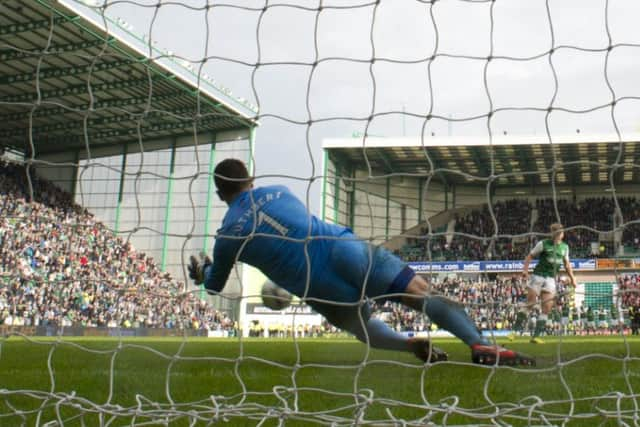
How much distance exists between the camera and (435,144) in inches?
1080

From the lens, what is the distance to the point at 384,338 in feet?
13.0

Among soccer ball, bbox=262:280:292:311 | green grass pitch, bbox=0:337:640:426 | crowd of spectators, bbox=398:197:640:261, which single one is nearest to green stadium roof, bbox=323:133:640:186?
crowd of spectators, bbox=398:197:640:261

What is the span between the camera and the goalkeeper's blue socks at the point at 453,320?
140 inches

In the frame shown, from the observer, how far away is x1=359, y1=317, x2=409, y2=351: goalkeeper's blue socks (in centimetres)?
385

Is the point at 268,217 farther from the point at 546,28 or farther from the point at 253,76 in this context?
the point at 546,28

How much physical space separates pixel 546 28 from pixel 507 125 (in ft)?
2.13

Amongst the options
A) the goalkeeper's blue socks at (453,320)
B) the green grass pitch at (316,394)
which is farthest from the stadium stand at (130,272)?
the goalkeeper's blue socks at (453,320)

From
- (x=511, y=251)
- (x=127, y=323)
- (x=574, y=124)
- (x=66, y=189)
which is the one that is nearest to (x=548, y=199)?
(x=511, y=251)

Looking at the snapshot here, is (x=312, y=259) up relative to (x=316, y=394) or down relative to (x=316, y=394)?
up

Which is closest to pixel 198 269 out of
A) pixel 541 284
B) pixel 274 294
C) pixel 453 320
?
pixel 274 294

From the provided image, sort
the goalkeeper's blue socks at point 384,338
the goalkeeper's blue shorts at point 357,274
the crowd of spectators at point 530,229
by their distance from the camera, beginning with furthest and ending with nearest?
the crowd of spectators at point 530,229 → the goalkeeper's blue socks at point 384,338 → the goalkeeper's blue shorts at point 357,274

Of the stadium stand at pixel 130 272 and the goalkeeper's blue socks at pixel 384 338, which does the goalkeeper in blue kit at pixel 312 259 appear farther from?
the stadium stand at pixel 130 272

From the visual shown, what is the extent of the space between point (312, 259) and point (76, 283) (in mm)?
14808

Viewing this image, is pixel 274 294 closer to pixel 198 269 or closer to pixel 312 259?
pixel 198 269
